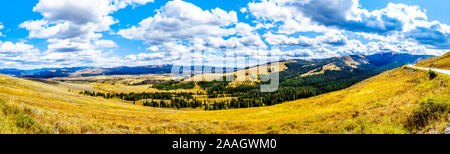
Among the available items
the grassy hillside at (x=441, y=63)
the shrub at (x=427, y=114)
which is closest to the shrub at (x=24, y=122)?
the shrub at (x=427, y=114)

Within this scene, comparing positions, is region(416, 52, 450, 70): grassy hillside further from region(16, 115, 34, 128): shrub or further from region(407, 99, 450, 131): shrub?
region(16, 115, 34, 128): shrub

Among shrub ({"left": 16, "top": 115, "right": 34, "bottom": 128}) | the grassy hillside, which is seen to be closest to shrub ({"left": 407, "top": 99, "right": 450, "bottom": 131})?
shrub ({"left": 16, "top": 115, "right": 34, "bottom": 128})

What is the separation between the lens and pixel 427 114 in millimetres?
12461

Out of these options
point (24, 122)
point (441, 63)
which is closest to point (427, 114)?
point (24, 122)

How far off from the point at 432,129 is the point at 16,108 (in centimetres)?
2764

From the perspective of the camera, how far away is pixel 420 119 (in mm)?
12500

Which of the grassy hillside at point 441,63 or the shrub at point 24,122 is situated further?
the grassy hillside at point 441,63

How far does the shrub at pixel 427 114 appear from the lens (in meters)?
11.7

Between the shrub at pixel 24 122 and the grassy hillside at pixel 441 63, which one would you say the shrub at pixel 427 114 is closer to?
the shrub at pixel 24 122

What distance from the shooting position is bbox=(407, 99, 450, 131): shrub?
1168 cm

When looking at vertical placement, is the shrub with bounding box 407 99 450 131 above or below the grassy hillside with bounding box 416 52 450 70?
below
